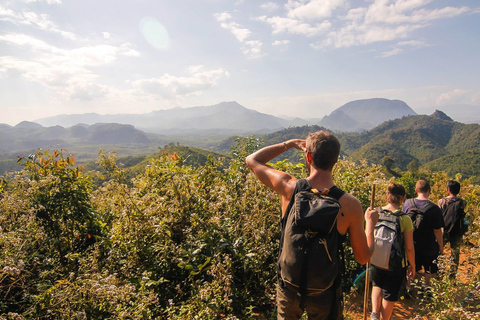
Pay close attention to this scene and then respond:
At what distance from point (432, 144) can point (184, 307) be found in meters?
215

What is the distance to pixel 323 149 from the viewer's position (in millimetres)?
2217

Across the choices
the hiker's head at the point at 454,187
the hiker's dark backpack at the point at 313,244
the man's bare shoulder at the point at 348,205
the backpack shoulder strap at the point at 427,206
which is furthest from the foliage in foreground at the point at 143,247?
the hiker's head at the point at 454,187

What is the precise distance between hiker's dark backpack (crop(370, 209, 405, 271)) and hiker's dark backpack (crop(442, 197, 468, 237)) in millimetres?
2442

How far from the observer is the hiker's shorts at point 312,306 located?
88.5 inches

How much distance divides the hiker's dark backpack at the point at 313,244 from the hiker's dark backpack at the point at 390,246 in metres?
1.90

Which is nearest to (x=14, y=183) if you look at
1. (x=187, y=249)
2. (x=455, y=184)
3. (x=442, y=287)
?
(x=187, y=249)

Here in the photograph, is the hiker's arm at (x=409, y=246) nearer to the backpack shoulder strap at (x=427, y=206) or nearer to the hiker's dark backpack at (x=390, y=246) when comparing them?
the hiker's dark backpack at (x=390, y=246)

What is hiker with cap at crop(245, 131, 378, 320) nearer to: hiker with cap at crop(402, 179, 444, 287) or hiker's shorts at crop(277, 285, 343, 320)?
hiker's shorts at crop(277, 285, 343, 320)

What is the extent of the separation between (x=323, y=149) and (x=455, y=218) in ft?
16.0

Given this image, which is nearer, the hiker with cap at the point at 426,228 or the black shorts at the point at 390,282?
the black shorts at the point at 390,282

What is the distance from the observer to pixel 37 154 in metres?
4.01

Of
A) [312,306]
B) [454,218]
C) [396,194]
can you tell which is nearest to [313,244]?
[312,306]

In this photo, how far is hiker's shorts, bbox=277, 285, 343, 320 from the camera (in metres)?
2.25

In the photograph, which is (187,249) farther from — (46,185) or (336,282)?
(46,185)
